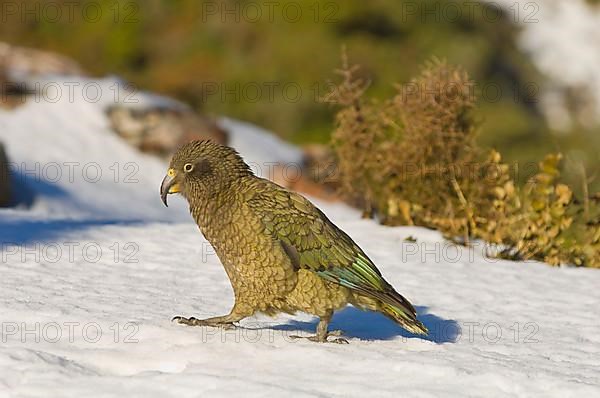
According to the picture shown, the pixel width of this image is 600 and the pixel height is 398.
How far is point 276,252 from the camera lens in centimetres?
532

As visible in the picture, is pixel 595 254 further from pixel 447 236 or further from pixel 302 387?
pixel 302 387

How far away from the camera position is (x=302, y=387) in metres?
4.63

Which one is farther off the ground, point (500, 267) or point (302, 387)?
point (500, 267)

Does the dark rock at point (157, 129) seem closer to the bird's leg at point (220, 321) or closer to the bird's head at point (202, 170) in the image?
the bird's head at point (202, 170)

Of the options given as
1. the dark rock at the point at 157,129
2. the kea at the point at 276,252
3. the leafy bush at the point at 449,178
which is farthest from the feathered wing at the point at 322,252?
the dark rock at the point at 157,129

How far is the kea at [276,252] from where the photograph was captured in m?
5.33

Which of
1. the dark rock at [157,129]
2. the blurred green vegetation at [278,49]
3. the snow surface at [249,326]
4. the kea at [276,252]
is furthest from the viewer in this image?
the blurred green vegetation at [278,49]

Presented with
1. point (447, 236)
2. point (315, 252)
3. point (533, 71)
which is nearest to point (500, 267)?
point (447, 236)

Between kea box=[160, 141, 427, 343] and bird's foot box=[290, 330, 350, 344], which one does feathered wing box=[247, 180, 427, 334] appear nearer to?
kea box=[160, 141, 427, 343]

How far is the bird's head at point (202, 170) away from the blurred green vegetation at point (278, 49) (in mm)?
21653

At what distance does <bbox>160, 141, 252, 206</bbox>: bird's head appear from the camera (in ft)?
18.2

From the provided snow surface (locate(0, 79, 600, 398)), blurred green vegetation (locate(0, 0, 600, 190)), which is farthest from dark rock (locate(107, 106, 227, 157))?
blurred green vegetation (locate(0, 0, 600, 190))

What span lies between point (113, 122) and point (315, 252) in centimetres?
1066

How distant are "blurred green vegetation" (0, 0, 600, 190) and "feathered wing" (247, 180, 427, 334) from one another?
21.7 meters
